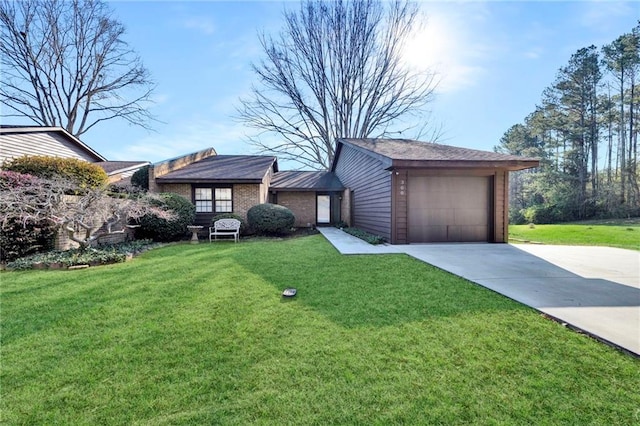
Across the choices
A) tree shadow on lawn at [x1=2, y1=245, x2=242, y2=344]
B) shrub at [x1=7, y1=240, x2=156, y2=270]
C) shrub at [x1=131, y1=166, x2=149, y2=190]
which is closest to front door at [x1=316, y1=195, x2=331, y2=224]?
shrub at [x1=131, y1=166, x2=149, y2=190]

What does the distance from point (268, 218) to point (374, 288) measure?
7.77m

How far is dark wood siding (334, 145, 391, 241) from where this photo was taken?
923cm

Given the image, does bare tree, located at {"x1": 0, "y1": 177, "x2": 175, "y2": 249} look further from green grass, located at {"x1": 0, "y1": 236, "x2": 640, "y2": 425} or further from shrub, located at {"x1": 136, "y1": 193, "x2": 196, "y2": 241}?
green grass, located at {"x1": 0, "y1": 236, "x2": 640, "y2": 425}

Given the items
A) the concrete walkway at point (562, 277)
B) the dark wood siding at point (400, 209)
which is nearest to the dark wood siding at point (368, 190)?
the dark wood siding at point (400, 209)

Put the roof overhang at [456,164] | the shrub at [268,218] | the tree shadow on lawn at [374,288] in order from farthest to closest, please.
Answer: the shrub at [268,218]
the roof overhang at [456,164]
the tree shadow on lawn at [374,288]

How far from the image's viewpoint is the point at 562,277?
4844mm

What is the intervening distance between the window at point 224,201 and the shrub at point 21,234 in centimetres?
592

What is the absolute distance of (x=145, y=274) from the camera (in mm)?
5422

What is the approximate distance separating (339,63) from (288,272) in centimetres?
1864

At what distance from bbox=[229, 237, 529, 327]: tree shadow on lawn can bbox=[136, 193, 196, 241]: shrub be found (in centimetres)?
511

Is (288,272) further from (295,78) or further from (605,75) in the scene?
(605,75)

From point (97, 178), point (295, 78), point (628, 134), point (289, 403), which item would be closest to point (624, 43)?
point (628, 134)

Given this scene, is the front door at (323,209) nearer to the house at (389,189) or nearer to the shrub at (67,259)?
the house at (389,189)

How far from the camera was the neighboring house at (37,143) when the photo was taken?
10.1m
